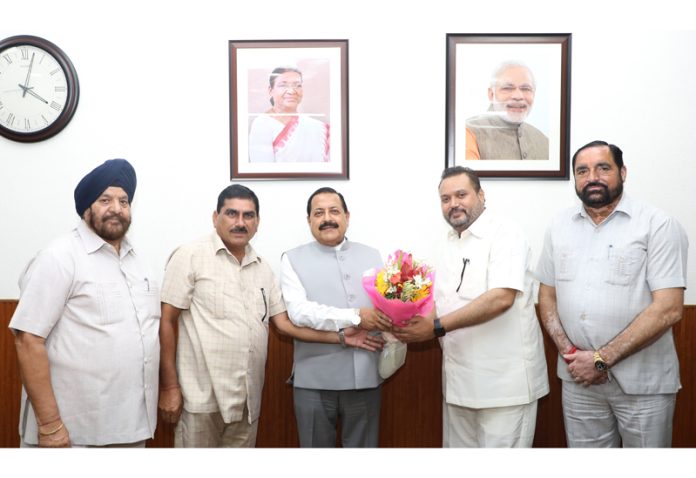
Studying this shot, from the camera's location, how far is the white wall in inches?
125

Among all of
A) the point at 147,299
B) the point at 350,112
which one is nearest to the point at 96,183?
the point at 147,299

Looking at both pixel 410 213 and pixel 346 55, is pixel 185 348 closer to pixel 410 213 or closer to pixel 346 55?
pixel 410 213

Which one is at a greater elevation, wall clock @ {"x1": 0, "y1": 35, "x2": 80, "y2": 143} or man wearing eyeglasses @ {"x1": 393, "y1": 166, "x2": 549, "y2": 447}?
wall clock @ {"x1": 0, "y1": 35, "x2": 80, "y2": 143}

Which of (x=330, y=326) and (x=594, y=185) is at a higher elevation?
(x=594, y=185)

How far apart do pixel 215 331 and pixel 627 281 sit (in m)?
1.89

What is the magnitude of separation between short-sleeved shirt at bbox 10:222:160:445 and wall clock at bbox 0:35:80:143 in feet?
4.17

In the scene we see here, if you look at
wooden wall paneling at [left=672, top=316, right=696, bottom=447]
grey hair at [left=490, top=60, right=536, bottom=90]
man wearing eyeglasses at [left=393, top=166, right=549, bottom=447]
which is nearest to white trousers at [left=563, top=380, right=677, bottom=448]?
man wearing eyeglasses at [left=393, top=166, right=549, bottom=447]

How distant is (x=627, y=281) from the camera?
2.42 metres

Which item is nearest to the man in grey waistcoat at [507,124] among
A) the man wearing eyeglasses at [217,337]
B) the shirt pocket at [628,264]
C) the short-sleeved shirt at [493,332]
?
the short-sleeved shirt at [493,332]

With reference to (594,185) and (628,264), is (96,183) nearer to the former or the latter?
(594,185)

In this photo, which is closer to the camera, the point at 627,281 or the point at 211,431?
the point at 627,281

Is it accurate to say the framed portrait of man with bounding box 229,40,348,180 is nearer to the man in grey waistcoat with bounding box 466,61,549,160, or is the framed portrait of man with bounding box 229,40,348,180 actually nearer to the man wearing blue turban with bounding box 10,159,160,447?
the man in grey waistcoat with bounding box 466,61,549,160

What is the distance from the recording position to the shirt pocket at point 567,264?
2.54 metres

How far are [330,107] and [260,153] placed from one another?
50 cm
